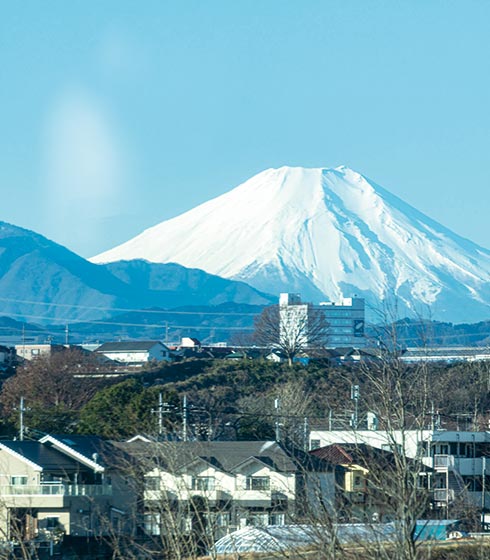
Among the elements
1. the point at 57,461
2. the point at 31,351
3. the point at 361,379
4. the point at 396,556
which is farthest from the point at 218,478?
the point at 31,351

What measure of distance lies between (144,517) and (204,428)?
900cm

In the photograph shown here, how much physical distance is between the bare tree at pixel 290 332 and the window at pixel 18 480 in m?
46.6

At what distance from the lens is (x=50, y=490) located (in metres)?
28.4

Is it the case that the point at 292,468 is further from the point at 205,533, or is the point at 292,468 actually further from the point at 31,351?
the point at 31,351

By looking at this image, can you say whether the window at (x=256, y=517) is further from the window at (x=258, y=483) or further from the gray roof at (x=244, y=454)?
the window at (x=258, y=483)

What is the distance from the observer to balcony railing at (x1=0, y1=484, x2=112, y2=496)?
28.2 metres

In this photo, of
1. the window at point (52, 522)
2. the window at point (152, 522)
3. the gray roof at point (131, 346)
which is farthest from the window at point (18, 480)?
the gray roof at point (131, 346)

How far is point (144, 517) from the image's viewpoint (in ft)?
95.3

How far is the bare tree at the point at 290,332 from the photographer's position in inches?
3169

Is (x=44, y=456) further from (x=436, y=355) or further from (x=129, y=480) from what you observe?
(x=436, y=355)

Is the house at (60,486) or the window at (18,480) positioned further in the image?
the window at (18,480)

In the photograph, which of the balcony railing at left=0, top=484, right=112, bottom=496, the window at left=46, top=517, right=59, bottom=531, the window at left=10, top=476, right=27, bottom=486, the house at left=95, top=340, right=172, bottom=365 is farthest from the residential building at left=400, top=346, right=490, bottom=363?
the house at left=95, top=340, right=172, bottom=365

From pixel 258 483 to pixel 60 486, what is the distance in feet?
16.1

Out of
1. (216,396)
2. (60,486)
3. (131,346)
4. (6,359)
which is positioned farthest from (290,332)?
(60,486)
